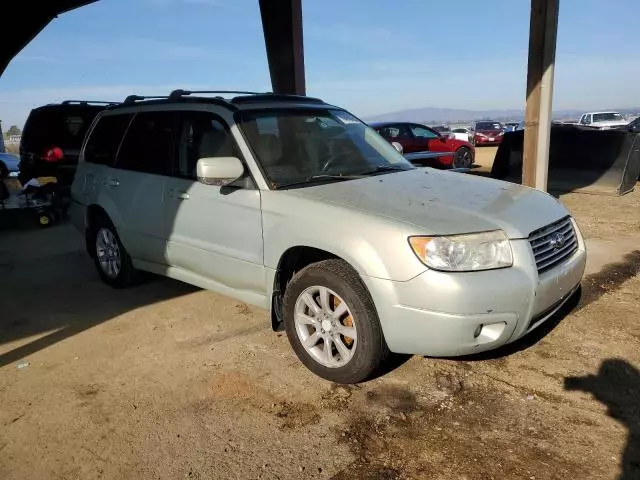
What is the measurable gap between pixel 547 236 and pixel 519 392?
965 millimetres

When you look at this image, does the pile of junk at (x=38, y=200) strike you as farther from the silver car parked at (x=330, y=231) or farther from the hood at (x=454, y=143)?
the hood at (x=454, y=143)

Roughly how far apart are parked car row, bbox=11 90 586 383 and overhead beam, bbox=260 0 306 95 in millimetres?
4812

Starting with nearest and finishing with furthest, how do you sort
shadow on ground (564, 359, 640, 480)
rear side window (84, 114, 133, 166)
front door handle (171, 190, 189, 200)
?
shadow on ground (564, 359, 640, 480) < front door handle (171, 190, 189, 200) < rear side window (84, 114, 133, 166)

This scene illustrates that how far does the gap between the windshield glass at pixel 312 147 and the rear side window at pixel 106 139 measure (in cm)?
184

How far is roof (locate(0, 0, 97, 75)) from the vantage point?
42.7 feet

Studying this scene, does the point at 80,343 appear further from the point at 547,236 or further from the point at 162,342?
the point at 547,236

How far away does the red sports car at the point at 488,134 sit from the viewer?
31719mm

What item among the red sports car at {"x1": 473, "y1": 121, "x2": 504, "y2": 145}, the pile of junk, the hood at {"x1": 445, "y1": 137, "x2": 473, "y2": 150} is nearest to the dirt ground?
the pile of junk

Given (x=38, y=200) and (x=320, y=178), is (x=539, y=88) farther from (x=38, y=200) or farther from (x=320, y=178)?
(x=38, y=200)

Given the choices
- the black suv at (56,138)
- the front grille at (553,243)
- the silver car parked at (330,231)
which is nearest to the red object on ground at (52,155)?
the black suv at (56,138)

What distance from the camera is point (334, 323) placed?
3416 millimetres

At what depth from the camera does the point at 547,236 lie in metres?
3.43

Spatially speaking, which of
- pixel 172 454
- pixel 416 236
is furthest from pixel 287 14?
pixel 172 454

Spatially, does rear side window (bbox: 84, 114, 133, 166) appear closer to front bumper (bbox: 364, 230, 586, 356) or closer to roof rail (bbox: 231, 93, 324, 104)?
roof rail (bbox: 231, 93, 324, 104)
